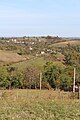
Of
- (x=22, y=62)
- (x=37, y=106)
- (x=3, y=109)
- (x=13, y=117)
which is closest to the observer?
(x=13, y=117)

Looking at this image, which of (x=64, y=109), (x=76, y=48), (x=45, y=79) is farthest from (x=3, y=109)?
(x=76, y=48)

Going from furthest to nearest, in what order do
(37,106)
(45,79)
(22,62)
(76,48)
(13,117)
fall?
(76,48) → (22,62) → (45,79) → (37,106) → (13,117)

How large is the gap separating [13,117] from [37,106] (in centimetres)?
214

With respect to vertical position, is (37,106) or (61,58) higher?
(37,106)

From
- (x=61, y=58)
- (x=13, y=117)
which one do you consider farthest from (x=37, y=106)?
(x=61, y=58)

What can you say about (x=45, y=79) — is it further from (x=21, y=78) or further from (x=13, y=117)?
(x=13, y=117)

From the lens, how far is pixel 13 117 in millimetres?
8672

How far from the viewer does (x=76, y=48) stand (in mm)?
93750

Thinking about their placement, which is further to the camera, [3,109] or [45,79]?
[45,79]

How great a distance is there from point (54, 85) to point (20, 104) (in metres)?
39.2

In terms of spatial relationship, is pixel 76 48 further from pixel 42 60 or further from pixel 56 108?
pixel 56 108

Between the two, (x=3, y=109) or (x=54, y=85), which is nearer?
(x=3, y=109)

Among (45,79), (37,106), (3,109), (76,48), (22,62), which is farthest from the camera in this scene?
(76,48)

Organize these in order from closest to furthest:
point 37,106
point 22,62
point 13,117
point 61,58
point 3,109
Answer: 1. point 13,117
2. point 3,109
3. point 37,106
4. point 22,62
5. point 61,58
